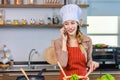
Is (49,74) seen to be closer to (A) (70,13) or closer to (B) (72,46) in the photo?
(B) (72,46)

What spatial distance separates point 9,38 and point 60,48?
2.61 meters

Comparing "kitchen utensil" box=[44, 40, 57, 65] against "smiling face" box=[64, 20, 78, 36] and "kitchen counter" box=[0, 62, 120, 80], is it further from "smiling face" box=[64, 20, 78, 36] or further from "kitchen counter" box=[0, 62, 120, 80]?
"smiling face" box=[64, 20, 78, 36]

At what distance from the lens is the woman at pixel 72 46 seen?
6.45ft

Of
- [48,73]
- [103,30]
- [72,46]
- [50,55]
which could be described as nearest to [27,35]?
[50,55]

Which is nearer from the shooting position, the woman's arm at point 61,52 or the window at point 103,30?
the woman's arm at point 61,52

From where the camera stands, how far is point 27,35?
14.9ft

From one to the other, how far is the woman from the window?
2589mm

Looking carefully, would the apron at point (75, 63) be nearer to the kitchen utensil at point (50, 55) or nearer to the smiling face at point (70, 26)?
the smiling face at point (70, 26)

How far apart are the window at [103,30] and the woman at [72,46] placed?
259 cm

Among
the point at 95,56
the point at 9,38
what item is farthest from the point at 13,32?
the point at 95,56

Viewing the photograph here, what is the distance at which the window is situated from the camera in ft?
15.3

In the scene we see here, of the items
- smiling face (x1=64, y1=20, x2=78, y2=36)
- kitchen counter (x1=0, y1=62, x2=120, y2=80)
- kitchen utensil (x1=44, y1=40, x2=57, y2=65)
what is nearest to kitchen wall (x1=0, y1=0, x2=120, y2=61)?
kitchen utensil (x1=44, y1=40, x2=57, y2=65)

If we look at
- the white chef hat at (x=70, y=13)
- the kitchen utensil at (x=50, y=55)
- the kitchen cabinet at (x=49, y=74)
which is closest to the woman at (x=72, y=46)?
the white chef hat at (x=70, y=13)

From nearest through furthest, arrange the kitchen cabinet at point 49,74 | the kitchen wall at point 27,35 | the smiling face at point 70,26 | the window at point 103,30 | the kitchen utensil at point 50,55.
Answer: the smiling face at point 70,26 → the kitchen cabinet at point 49,74 → the kitchen utensil at point 50,55 → the kitchen wall at point 27,35 → the window at point 103,30
